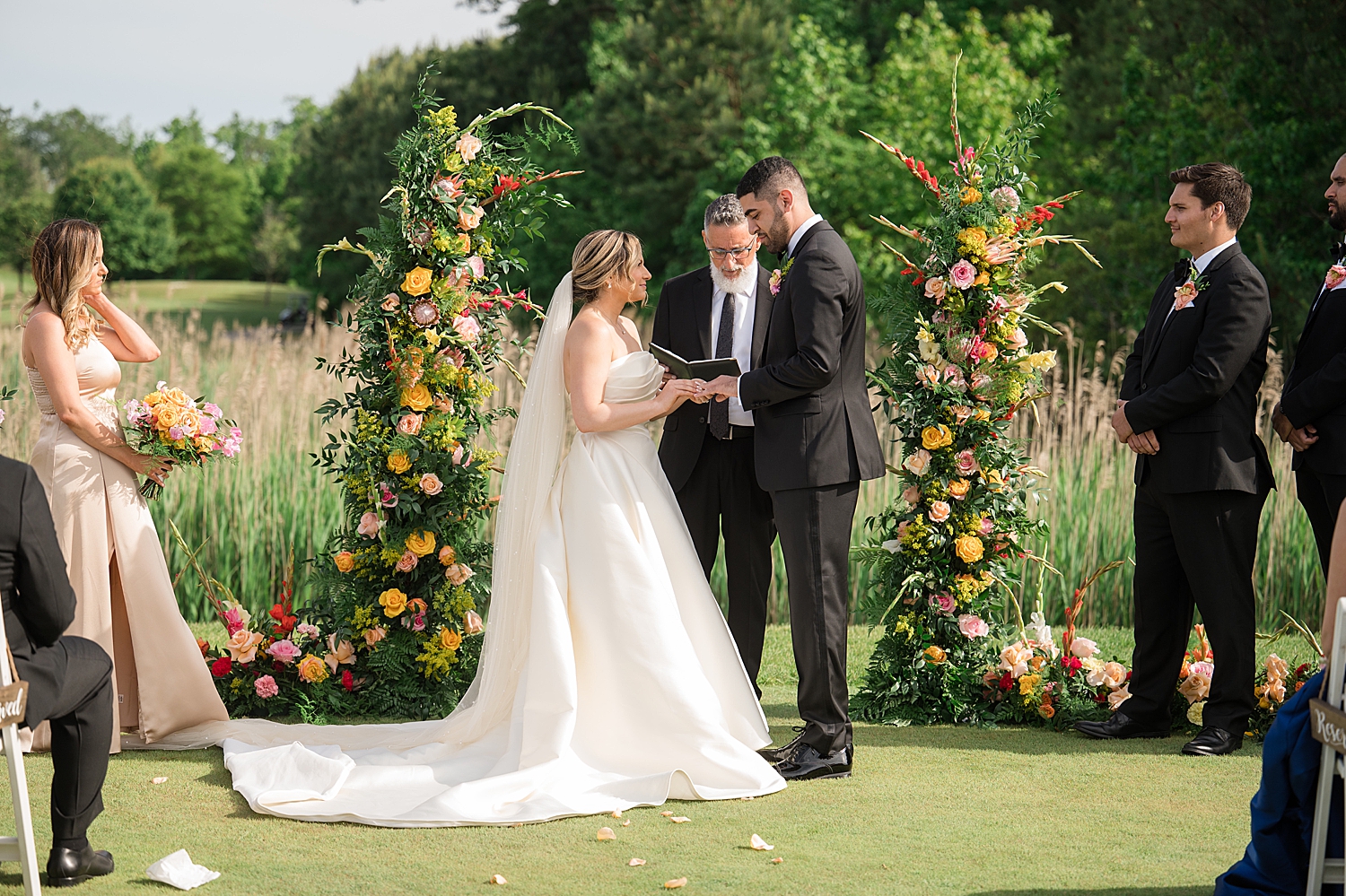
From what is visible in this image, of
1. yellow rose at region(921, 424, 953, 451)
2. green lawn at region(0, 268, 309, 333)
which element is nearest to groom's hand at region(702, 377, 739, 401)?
yellow rose at region(921, 424, 953, 451)

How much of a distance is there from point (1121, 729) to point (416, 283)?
135 inches

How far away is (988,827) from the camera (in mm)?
3912

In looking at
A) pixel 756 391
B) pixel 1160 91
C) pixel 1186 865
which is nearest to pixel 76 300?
pixel 756 391

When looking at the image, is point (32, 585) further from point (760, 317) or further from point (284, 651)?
point (760, 317)

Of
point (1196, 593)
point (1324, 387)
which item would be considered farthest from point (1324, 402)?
point (1196, 593)

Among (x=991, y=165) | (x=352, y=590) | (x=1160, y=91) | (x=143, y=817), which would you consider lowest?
(x=143, y=817)

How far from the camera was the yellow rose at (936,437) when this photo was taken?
5160 millimetres

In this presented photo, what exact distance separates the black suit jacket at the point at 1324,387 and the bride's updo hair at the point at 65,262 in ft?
15.1

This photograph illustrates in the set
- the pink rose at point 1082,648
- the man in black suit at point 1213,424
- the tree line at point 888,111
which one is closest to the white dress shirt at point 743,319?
the man in black suit at point 1213,424

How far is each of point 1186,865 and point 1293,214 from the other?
33.0 ft

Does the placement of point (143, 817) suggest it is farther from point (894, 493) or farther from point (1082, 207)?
point (1082, 207)

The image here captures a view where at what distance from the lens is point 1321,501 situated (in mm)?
4762

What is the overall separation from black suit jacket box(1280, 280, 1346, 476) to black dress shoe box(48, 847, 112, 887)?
4353 mm

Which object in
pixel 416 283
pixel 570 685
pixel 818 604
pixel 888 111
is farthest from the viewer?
pixel 888 111
